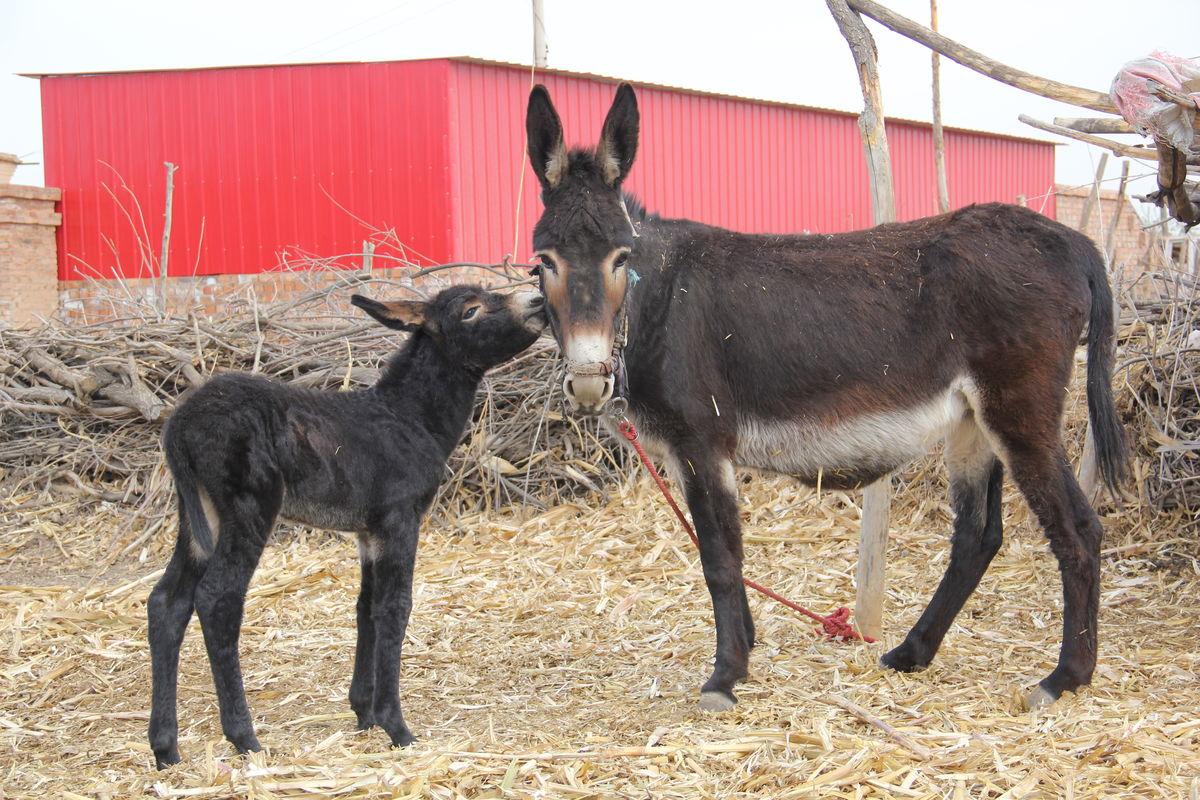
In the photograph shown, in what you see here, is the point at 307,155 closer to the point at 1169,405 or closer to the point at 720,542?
the point at 1169,405

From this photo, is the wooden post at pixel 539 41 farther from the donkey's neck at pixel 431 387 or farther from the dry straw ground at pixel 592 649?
the donkey's neck at pixel 431 387

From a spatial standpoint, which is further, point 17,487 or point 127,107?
point 127,107

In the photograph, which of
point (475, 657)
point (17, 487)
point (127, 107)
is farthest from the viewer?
point (127, 107)

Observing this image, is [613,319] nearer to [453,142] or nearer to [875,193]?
[875,193]

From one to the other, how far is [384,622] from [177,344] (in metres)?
5.13

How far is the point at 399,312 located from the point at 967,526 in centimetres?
274

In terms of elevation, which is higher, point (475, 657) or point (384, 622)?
point (384, 622)

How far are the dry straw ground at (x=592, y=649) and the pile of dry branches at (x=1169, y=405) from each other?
21 mm

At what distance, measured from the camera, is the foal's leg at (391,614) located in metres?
3.82

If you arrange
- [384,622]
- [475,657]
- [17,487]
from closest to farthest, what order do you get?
[384,622], [475,657], [17,487]

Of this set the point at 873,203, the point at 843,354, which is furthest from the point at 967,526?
the point at 873,203

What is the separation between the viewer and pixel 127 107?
16.9m

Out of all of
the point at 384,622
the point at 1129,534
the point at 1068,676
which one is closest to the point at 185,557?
the point at 384,622

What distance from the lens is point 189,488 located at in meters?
3.79
